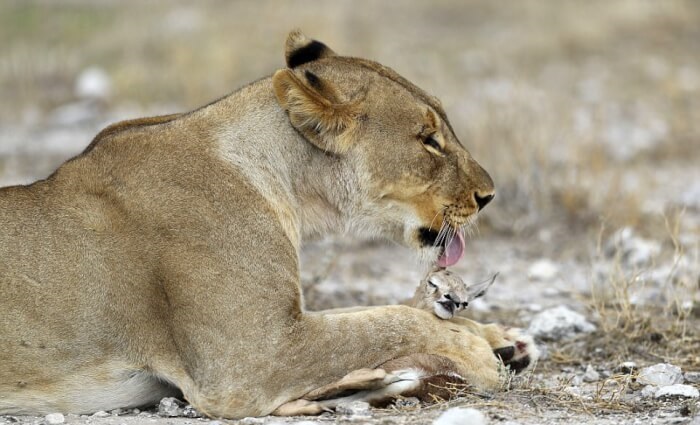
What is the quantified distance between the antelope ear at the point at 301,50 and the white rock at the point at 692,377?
8.03 ft

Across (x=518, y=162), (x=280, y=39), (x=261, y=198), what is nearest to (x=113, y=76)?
(x=280, y=39)

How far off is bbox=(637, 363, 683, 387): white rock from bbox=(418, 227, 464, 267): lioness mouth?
1.05 meters

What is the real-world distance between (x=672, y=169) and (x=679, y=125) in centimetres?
155

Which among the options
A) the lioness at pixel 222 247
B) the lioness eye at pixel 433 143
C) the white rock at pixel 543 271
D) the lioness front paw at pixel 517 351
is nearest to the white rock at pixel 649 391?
the lioness front paw at pixel 517 351

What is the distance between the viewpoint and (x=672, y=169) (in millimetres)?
12227

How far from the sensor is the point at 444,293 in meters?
5.47

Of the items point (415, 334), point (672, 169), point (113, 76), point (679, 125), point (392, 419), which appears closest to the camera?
point (392, 419)

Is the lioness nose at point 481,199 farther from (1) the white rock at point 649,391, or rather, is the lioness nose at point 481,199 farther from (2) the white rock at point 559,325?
(2) the white rock at point 559,325

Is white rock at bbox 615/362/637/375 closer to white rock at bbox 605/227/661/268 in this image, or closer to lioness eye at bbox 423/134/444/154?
lioness eye at bbox 423/134/444/154

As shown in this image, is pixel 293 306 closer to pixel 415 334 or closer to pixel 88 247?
pixel 415 334

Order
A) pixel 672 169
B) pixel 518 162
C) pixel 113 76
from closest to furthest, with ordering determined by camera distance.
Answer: pixel 518 162 → pixel 672 169 → pixel 113 76

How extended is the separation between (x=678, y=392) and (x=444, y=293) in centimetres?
117

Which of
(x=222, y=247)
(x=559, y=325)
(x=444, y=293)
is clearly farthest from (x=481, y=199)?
(x=559, y=325)

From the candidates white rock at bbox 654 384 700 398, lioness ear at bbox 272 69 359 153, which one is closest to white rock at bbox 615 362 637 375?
white rock at bbox 654 384 700 398
